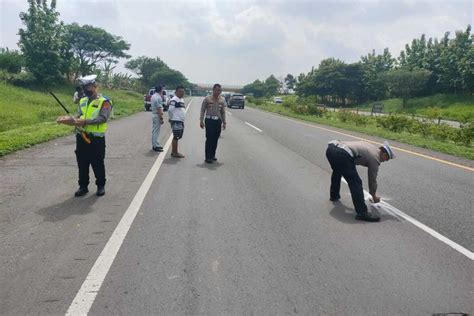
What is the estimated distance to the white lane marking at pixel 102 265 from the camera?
3223 millimetres

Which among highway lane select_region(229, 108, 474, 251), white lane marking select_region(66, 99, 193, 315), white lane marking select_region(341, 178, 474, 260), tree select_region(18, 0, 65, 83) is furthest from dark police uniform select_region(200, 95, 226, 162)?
tree select_region(18, 0, 65, 83)

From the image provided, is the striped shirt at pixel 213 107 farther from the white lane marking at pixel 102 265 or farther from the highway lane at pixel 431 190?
the white lane marking at pixel 102 265

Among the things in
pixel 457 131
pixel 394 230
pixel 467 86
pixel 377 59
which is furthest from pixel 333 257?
pixel 377 59

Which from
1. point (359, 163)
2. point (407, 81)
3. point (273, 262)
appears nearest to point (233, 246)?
point (273, 262)

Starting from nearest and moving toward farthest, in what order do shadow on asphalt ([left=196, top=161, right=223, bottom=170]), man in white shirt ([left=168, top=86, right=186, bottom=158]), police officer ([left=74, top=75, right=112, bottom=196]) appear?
police officer ([left=74, top=75, right=112, bottom=196]) < shadow on asphalt ([left=196, top=161, right=223, bottom=170]) < man in white shirt ([left=168, top=86, right=186, bottom=158])

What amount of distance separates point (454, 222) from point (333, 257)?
2378 millimetres

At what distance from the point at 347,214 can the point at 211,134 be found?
184 inches

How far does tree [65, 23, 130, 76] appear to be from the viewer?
60094 mm

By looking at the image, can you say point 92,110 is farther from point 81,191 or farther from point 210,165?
point 210,165

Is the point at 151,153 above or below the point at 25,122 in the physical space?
above

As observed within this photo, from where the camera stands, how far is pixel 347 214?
19.4ft

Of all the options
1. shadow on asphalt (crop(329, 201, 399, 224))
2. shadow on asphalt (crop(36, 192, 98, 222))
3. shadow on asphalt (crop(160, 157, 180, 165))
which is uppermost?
shadow on asphalt (crop(329, 201, 399, 224))

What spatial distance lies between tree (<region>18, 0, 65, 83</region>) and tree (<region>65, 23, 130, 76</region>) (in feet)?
65.8

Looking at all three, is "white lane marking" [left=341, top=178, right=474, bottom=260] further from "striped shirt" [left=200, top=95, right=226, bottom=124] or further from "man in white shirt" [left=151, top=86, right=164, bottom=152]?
"man in white shirt" [left=151, top=86, right=164, bottom=152]
